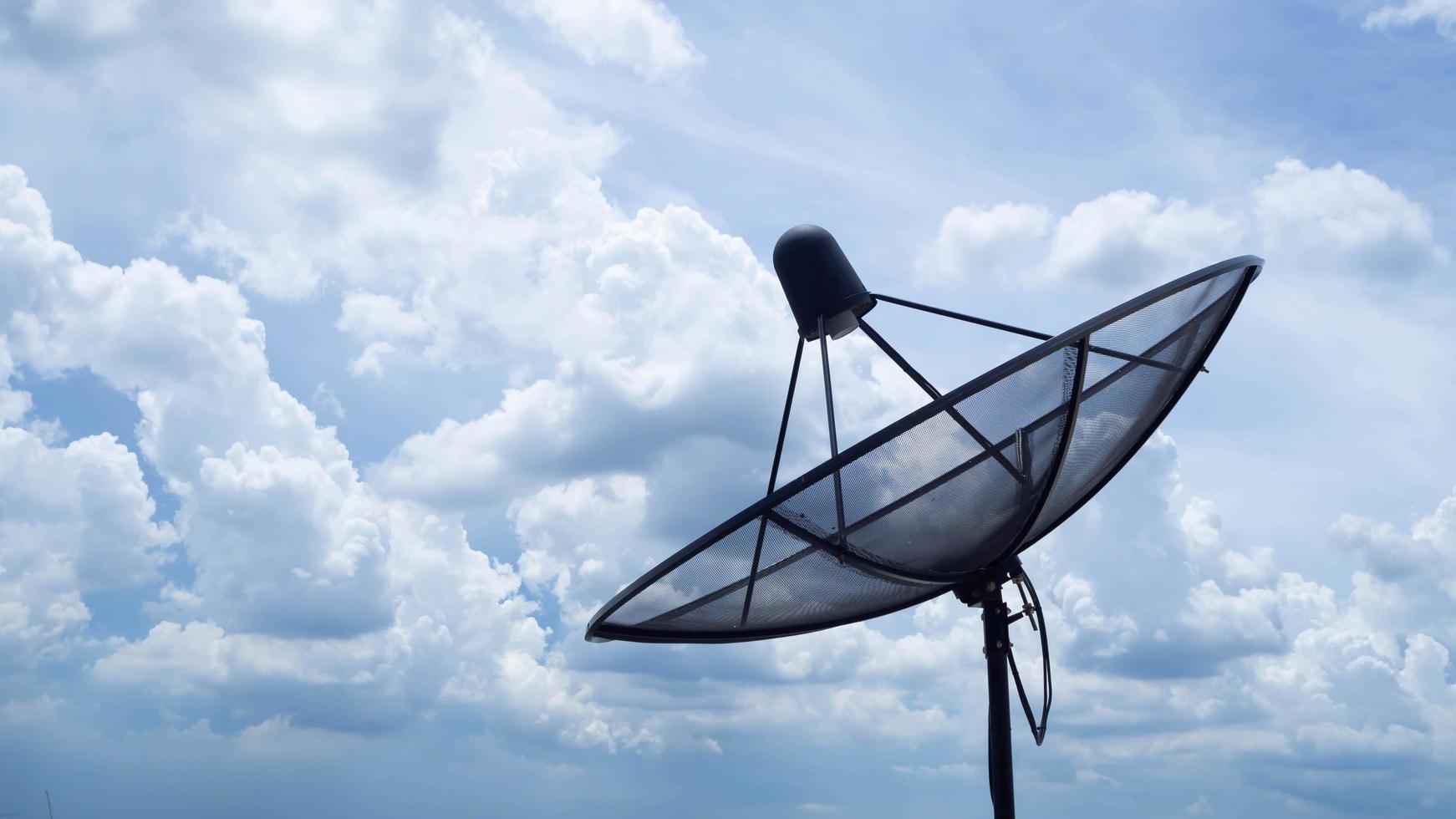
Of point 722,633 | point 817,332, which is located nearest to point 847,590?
point 722,633

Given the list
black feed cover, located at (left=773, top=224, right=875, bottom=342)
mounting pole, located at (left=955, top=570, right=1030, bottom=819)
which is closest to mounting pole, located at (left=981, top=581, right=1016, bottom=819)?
mounting pole, located at (left=955, top=570, right=1030, bottom=819)

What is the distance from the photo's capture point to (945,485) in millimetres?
13828

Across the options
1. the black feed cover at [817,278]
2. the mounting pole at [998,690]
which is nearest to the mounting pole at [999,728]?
the mounting pole at [998,690]

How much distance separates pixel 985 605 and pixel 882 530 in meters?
1.67

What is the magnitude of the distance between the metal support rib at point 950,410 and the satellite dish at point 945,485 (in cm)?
2

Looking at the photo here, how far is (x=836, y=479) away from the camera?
499 inches

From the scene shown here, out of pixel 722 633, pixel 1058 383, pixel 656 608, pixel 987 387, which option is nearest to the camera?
pixel 987 387

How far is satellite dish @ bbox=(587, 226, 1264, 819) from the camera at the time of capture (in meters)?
12.6

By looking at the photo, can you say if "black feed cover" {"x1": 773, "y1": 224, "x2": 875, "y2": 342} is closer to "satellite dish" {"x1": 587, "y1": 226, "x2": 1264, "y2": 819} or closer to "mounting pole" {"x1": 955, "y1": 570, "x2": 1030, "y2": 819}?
"satellite dish" {"x1": 587, "y1": 226, "x2": 1264, "y2": 819}

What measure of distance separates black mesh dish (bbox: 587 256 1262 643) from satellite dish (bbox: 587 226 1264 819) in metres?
0.02

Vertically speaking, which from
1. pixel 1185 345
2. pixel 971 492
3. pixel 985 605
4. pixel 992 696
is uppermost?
pixel 1185 345

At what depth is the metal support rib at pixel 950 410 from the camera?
12641 mm

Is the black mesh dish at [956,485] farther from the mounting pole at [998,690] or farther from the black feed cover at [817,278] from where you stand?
the black feed cover at [817,278]

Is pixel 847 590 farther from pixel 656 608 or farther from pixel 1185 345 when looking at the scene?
pixel 1185 345
